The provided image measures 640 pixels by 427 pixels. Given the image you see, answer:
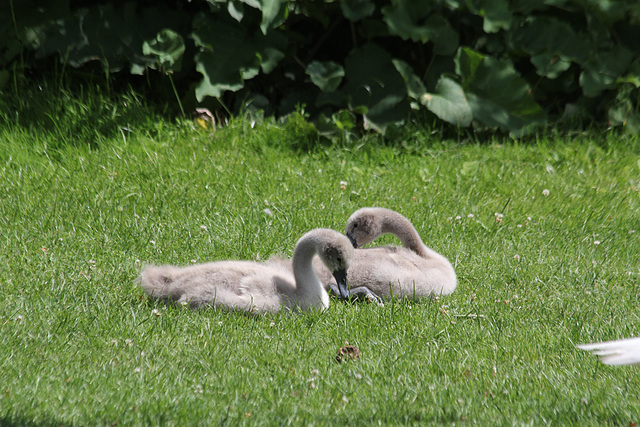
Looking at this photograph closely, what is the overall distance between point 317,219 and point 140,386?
246 cm

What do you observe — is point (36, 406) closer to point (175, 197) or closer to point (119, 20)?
point (175, 197)

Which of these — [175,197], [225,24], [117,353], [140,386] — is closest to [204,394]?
[140,386]

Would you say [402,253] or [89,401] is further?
[402,253]

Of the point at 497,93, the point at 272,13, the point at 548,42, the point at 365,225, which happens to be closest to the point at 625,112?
the point at 548,42

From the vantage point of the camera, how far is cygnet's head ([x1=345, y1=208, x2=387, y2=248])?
4570 mm

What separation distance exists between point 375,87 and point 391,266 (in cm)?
306

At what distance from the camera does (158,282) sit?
4020mm

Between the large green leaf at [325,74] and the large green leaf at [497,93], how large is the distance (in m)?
1.08

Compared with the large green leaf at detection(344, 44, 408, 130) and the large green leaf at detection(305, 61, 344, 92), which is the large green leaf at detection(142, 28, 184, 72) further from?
the large green leaf at detection(344, 44, 408, 130)

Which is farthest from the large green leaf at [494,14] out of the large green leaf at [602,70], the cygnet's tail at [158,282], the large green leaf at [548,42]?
the cygnet's tail at [158,282]

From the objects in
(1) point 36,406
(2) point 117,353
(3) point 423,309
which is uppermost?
(1) point 36,406

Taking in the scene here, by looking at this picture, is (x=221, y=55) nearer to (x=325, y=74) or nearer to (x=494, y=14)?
(x=325, y=74)

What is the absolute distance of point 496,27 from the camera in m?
7.07

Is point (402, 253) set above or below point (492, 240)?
above
